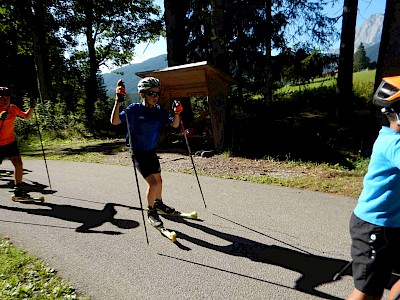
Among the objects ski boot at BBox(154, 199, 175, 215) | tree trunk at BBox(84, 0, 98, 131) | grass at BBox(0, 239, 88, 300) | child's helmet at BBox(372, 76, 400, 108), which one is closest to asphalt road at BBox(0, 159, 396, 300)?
grass at BBox(0, 239, 88, 300)

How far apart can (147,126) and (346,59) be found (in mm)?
10085

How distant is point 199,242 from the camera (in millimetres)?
4141

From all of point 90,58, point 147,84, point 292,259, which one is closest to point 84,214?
point 147,84

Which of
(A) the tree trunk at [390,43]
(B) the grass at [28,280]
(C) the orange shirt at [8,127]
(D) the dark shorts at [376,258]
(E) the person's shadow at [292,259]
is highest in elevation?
(A) the tree trunk at [390,43]

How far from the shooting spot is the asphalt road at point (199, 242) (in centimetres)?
309

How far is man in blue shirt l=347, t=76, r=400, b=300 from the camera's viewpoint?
1967mm

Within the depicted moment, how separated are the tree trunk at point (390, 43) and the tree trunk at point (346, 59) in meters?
3.30

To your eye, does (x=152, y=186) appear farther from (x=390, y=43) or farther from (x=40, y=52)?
(x=40, y=52)

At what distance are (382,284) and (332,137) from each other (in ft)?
31.5

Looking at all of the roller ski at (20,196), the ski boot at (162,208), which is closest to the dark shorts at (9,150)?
the roller ski at (20,196)

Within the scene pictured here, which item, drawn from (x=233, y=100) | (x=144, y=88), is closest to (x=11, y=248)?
(x=144, y=88)

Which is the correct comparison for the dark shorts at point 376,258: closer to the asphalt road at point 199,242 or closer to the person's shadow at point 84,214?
the asphalt road at point 199,242

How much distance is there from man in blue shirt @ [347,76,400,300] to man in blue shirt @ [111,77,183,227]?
10.1 ft

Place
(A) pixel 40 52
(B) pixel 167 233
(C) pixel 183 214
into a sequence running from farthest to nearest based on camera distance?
(A) pixel 40 52 → (C) pixel 183 214 → (B) pixel 167 233
